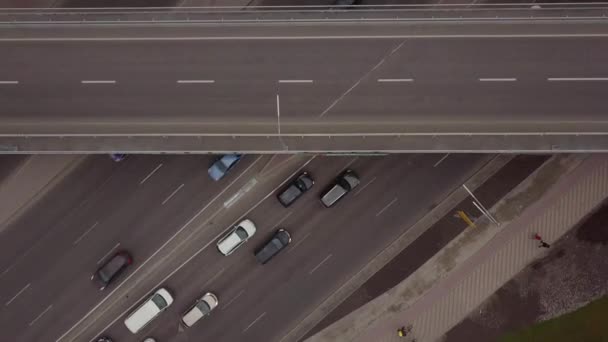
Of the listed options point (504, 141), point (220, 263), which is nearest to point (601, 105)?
point (504, 141)

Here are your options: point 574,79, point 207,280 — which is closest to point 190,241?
point 207,280

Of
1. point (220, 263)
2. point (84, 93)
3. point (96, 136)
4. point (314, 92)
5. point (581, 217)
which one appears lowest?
point (581, 217)

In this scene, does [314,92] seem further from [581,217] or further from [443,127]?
[581,217]

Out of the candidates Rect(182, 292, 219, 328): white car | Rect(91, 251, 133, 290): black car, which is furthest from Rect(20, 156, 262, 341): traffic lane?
Rect(182, 292, 219, 328): white car

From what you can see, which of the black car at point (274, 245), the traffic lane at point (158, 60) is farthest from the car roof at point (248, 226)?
the traffic lane at point (158, 60)

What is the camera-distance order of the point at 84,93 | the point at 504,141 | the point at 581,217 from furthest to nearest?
the point at 581,217
the point at 84,93
the point at 504,141

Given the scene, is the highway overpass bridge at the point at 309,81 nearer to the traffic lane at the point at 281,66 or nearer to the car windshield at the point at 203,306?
the traffic lane at the point at 281,66
